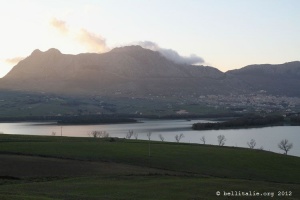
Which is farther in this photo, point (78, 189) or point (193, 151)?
point (193, 151)

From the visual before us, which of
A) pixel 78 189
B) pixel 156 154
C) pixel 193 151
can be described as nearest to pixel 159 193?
pixel 78 189

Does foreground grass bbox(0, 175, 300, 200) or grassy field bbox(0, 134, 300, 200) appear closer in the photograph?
foreground grass bbox(0, 175, 300, 200)

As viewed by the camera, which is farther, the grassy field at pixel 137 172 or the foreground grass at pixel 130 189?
the grassy field at pixel 137 172

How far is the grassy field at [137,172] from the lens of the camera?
4412cm

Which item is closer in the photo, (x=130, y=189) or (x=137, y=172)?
(x=130, y=189)

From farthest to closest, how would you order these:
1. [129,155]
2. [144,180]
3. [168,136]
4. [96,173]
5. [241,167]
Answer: [168,136] → [129,155] → [241,167] → [96,173] → [144,180]

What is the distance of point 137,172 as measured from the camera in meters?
61.9

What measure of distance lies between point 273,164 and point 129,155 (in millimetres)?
28745

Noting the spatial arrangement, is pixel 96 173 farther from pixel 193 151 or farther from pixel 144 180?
pixel 193 151

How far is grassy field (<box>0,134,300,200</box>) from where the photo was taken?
1737 inches

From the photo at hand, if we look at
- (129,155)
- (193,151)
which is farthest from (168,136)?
(129,155)

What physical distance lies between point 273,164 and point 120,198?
48.7 metres

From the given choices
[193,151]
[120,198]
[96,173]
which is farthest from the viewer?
[193,151]

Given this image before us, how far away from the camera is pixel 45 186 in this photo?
47.7 meters
